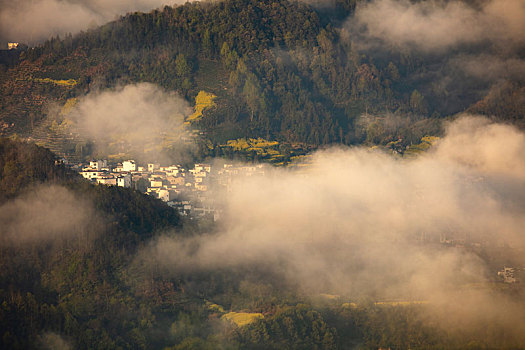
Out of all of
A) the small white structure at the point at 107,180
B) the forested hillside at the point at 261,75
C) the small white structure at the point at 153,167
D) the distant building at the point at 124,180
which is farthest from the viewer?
the forested hillside at the point at 261,75

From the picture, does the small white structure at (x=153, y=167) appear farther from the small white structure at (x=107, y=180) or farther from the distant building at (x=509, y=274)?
the distant building at (x=509, y=274)

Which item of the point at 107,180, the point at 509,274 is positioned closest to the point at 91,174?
the point at 107,180

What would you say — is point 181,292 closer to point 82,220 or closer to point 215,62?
point 82,220

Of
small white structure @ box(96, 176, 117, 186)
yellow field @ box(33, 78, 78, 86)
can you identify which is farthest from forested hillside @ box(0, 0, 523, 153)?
small white structure @ box(96, 176, 117, 186)

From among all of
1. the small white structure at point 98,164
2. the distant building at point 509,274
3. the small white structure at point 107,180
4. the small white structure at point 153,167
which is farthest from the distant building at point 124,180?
the distant building at point 509,274

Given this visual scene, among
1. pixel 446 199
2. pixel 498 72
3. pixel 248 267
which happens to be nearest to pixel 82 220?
pixel 248 267

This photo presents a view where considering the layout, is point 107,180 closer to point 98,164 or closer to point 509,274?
point 98,164
